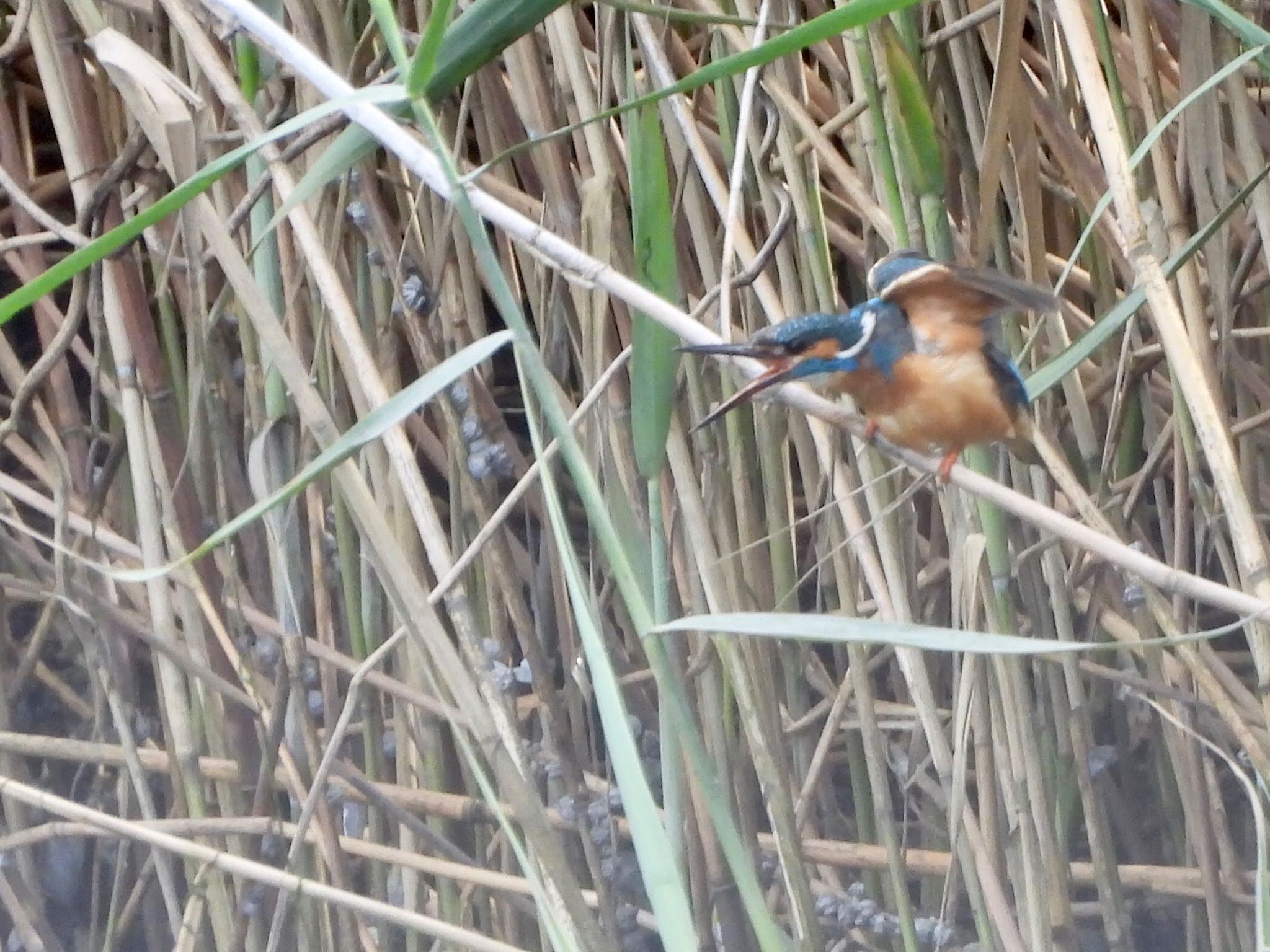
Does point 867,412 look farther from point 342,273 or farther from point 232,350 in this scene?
point 232,350

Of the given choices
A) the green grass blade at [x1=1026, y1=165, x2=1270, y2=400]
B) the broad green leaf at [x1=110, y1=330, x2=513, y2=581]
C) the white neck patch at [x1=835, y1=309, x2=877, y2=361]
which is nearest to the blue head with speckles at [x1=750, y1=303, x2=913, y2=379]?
the white neck patch at [x1=835, y1=309, x2=877, y2=361]

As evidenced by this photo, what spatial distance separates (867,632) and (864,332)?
0.42 metres

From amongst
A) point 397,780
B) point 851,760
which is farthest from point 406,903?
point 851,760

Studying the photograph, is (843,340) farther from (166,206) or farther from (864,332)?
(166,206)

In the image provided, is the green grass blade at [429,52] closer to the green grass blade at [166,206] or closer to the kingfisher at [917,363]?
the green grass blade at [166,206]

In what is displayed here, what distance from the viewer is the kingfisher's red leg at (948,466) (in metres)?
0.74

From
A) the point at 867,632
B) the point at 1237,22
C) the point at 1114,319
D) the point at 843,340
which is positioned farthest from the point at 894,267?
the point at 867,632

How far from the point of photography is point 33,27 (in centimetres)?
104

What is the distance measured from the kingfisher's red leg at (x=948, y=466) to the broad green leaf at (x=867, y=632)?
218 mm

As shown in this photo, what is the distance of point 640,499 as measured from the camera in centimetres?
114

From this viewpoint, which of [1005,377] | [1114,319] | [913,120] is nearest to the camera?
[1114,319]

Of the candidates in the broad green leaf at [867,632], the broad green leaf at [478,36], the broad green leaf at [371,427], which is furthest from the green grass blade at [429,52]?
the broad green leaf at [867,632]

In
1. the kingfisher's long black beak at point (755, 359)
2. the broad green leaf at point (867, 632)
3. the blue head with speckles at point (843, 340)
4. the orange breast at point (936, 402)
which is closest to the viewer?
the broad green leaf at point (867, 632)

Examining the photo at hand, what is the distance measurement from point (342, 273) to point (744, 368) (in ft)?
1.44
